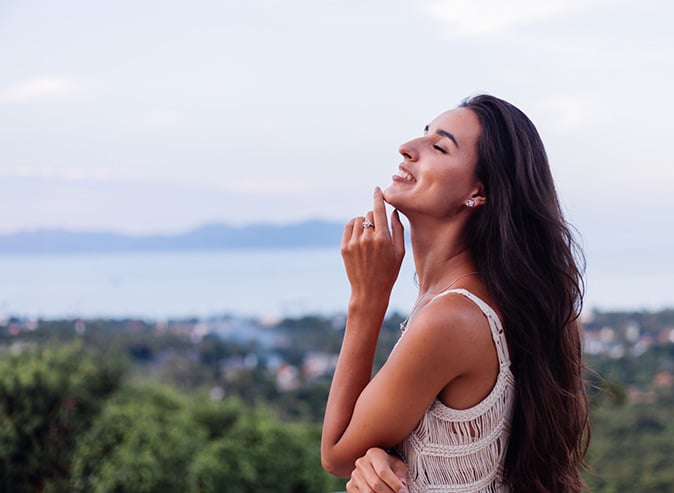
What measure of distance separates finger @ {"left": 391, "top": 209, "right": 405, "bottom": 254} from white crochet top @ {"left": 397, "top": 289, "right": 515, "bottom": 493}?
141 millimetres

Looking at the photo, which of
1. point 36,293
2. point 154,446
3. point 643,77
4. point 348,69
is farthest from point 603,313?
point 36,293

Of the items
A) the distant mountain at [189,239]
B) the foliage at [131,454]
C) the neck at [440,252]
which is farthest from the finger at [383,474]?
the distant mountain at [189,239]

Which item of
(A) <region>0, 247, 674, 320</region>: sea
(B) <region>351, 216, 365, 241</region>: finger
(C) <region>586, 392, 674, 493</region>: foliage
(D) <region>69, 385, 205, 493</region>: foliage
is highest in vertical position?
(B) <region>351, 216, 365, 241</region>: finger

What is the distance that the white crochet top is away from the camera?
4.79 ft

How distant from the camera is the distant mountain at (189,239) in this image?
10.4 metres

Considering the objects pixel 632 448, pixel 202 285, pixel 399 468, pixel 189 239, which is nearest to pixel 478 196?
pixel 399 468

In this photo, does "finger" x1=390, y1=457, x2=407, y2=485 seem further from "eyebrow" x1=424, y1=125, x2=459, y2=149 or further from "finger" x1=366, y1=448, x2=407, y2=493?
"eyebrow" x1=424, y1=125, x2=459, y2=149

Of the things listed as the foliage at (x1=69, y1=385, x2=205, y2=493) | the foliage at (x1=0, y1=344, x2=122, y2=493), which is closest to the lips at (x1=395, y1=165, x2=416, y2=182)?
the foliage at (x1=69, y1=385, x2=205, y2=493)

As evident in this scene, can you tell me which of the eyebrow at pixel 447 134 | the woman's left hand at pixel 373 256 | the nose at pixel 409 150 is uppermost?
the eyebrow at pixel 447 134

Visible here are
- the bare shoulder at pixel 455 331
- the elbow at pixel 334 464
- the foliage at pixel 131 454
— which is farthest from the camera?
the foliage at pixel 131 454

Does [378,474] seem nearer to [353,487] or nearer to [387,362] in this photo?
[353,487]

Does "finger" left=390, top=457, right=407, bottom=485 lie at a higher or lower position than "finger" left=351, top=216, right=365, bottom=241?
lower

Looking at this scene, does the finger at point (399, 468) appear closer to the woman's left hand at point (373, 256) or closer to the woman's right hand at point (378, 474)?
the woman's right hand at point (378, 474)

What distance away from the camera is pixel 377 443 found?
4.78ft
